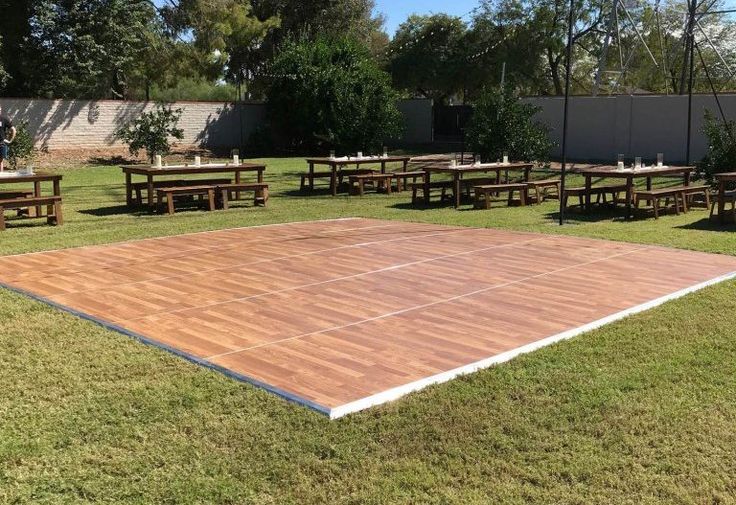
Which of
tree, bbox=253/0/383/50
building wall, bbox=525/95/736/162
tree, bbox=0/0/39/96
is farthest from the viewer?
tree, bbox=253/0/383/50

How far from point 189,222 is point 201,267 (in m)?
4.05

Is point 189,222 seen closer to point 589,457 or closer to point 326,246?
point 326,246

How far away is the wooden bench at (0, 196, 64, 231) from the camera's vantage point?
1037 centimetres

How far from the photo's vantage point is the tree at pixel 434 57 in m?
38.4

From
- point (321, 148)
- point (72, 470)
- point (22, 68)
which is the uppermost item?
point (22, 68)

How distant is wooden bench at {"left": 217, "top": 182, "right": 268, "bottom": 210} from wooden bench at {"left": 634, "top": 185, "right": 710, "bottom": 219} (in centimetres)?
674

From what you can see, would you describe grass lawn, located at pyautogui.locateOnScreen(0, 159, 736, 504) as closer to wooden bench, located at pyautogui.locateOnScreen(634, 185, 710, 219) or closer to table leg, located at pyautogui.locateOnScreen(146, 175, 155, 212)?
wooden bench, located at pyautogui.locateOnScreen(634, 185, 710, 219)

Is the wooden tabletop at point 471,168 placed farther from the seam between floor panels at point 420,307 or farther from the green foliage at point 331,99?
the green foliage at point 331,99

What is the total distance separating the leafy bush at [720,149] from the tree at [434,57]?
2557cm

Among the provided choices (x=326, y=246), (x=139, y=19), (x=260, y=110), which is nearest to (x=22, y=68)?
(x=139, y=19)

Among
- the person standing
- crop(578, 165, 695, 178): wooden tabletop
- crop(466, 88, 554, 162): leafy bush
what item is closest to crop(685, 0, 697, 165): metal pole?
crop(578, 165, 695, 178): wooden tabletop

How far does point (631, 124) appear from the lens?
23469 mm

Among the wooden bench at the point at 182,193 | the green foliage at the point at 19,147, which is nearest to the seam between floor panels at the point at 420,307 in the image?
the wooden bench at the point at 182,193

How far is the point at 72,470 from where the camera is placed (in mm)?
3072
